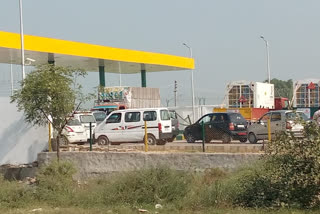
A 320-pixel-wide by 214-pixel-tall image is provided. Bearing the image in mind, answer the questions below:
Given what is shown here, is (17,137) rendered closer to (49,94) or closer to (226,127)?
(49,94)

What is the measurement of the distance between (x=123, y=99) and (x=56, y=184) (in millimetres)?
25782

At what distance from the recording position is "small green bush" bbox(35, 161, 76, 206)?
1511 centimetres

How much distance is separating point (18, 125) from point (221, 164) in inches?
328

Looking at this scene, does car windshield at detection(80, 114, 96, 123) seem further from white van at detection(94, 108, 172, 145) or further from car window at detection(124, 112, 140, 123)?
car window at detection(124, 112, 140, 123)

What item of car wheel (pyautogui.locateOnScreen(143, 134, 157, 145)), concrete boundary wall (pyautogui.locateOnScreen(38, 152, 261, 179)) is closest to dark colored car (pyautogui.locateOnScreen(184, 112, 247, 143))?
car wheel (pyautogui.locateOnScreen(143, 134, 157, 145))

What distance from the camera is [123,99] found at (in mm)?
41375

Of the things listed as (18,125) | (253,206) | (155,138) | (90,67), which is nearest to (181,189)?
(253,206)

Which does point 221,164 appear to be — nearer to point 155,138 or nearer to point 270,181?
point 270,181

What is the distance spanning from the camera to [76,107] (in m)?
20.8

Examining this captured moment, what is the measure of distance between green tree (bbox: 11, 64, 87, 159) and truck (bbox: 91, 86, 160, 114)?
18.2 metres

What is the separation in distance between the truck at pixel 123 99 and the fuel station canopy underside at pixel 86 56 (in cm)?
324

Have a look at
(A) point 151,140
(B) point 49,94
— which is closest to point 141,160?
(B) point 49,94

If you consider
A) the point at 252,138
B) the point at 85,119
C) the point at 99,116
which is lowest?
the point at 252,138

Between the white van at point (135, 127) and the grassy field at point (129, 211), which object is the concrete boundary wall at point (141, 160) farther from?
the white van at point (135, 127)
